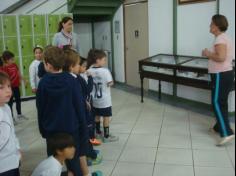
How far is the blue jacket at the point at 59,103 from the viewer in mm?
2098

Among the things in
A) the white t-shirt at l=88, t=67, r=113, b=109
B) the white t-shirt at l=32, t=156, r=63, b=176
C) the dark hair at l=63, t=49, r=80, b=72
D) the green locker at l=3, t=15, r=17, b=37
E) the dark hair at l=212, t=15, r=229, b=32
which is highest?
the green locker at l=3, t=15, r=17, b=37

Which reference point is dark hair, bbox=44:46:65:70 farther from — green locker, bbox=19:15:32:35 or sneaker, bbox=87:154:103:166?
green locker, bbox=19:15:32:35

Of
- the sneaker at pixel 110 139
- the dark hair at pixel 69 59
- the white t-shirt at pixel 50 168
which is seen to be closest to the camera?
the white t-shirt at pixel 50 168

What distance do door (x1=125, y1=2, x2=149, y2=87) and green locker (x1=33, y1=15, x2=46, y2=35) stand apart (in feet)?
6.33

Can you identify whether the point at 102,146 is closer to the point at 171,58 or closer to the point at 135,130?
the point at 135,130

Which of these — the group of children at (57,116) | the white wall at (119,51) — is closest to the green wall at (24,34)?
the white wall at (119,51)

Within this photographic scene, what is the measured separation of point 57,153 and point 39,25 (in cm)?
468

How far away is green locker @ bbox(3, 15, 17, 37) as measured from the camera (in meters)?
5.95

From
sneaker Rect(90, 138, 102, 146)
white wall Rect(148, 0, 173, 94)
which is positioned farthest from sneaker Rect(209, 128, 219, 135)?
white wall Rect(148, 0, 173, 94)

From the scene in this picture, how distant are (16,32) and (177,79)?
337 cm

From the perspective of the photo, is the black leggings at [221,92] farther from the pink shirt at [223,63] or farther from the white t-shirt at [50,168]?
the white t-shirt at [50,168]

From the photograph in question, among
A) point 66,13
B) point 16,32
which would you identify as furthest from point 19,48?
point 66,13

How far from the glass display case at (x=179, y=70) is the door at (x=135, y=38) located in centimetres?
92

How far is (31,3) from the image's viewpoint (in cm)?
701
